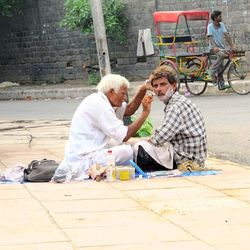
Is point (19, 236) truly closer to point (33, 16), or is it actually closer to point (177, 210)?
point (177, 210)

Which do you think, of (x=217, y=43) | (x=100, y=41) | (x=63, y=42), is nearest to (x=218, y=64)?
(x=217, y=43)

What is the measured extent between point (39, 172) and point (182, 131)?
4.81 feet

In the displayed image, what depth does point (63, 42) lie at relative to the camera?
26672mm

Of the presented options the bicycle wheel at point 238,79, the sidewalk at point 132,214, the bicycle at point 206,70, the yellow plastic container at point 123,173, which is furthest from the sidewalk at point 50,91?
the sidewalk at point 132,214

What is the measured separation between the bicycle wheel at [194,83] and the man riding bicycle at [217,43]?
0.42 meters

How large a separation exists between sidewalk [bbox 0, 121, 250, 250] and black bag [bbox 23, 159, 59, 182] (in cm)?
21

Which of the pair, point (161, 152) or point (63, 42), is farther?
point (63, 42)

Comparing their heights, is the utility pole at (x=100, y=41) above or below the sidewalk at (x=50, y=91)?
above

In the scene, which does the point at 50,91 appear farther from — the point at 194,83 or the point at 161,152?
the point at 161,152

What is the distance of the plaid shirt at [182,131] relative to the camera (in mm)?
7480

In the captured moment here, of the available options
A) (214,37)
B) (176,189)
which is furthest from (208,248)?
(214,37)

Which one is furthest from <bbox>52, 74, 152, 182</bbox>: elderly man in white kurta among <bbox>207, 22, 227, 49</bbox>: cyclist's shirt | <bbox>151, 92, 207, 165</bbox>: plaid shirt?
<bbox>207, 22, 227, 49</bbox>: cyclist's shirt

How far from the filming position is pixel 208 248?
4.64m

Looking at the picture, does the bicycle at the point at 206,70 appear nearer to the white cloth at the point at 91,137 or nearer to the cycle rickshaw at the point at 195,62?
the cycle rickshaw at the point at 195,62
